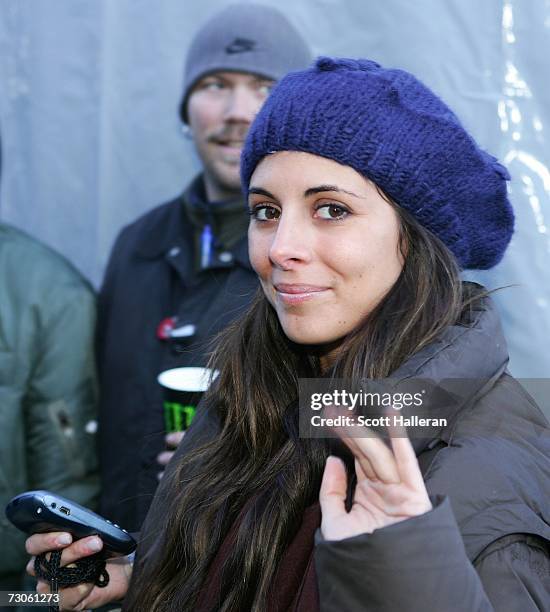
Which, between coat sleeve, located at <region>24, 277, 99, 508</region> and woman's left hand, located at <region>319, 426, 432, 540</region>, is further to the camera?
coat sleeve, located at <region>24, 277, 99, 508</region>

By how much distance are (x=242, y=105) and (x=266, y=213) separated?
3.51ft

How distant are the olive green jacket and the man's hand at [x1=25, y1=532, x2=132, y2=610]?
0.78 meters

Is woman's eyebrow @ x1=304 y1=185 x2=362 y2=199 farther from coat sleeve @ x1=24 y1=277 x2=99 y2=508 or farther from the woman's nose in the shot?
coat sleeve @ x1=24 y1=277 x2=99 y2=508

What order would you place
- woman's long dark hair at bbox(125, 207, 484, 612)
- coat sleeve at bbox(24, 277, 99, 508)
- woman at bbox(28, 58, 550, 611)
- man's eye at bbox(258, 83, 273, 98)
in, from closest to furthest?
woman at bbox(28, 58, 550, 611) < woman's long dark hair at bbox(125, 207, 484, 612) < coat sleeve at bbox(24, 277, 99, 508) < man's eye at bbox(258, 83, 273, 98)

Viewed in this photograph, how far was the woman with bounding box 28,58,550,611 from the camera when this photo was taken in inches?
52.3

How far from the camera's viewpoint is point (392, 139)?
1.67 metres

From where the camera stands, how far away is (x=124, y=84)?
3240mm

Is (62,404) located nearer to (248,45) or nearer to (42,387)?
(42,387)

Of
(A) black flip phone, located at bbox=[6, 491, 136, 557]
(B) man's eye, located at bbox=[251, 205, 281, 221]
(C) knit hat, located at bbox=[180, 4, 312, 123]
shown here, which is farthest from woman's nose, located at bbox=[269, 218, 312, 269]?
(C) knit hat, located at bbox=[180, 4, 312, 123]

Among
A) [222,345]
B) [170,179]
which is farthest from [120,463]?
[170,179]

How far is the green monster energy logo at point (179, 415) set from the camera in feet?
7.13

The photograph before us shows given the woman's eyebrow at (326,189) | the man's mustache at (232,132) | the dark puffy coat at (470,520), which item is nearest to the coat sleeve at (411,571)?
the dark puffy coat at (470,520)

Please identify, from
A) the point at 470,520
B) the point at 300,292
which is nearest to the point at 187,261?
the point at 300,292

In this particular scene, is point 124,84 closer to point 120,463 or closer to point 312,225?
point 120,463
